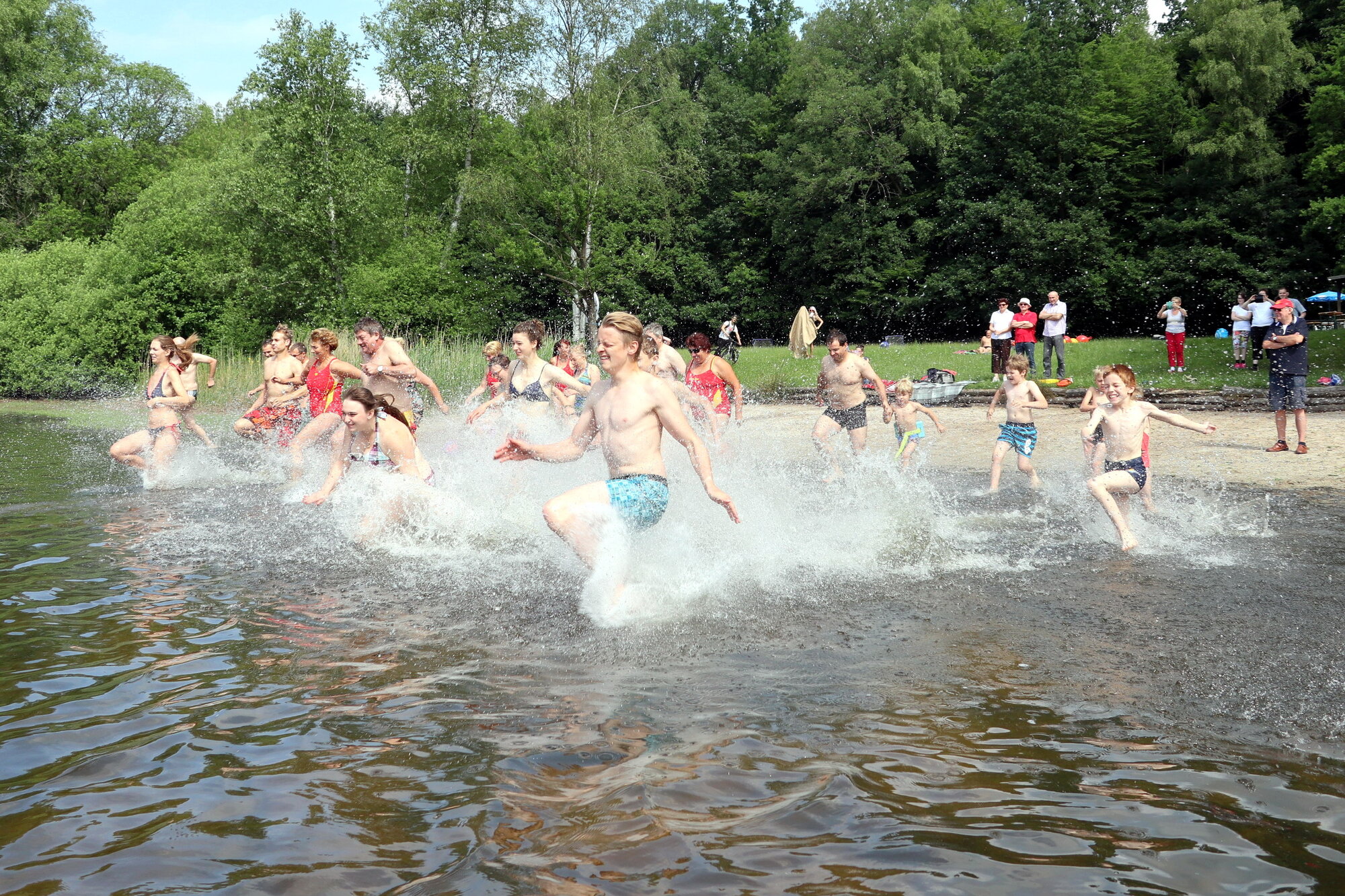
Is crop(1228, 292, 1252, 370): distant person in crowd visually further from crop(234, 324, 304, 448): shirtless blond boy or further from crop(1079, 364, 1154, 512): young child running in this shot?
crop(234, 324, 304, 448): shirtless blond boy

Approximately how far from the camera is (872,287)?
147 feet

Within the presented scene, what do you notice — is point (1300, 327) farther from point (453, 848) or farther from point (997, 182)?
point (997, 182)

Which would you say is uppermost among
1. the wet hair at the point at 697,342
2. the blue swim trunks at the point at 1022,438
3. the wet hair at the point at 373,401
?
the wet hair at the point at 697,342

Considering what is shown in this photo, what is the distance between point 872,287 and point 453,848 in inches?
1693

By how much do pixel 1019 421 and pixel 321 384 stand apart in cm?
732

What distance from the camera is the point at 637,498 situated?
6.12m

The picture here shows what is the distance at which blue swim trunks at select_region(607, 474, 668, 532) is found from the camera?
611 cm

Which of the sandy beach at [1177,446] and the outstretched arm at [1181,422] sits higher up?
the outstretched arm at [1181,422]

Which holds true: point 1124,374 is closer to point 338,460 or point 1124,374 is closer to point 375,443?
point 375,443

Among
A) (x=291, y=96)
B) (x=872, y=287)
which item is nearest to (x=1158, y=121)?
(x=872, y=287)

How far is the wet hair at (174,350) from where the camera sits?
11.9m

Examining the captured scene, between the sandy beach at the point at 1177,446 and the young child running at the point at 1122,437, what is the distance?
354 centimetres

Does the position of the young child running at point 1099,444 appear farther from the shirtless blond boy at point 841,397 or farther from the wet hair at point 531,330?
the wet hair at point 531,330

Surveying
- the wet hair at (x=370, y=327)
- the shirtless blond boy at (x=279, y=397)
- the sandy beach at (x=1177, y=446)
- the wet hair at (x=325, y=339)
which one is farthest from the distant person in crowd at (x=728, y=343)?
the wet hair at (x=370, y=327)
